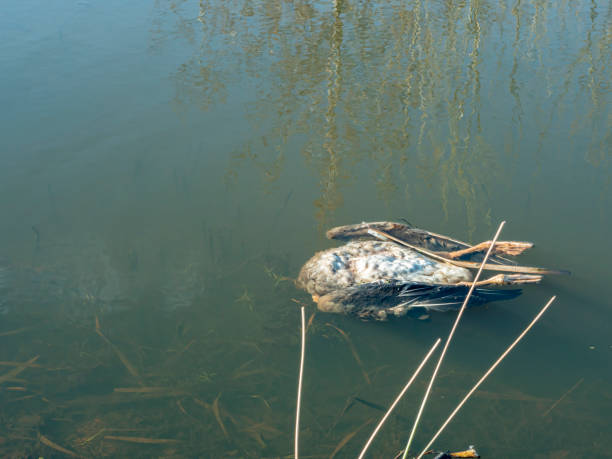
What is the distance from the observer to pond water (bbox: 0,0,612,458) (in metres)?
3.28

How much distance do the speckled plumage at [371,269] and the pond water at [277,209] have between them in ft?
0.72

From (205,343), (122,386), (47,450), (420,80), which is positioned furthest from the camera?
(420,80)

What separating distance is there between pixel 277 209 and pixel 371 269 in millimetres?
1281

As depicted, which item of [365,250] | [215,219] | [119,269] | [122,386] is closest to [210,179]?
[215,219]

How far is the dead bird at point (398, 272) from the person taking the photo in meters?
3.72

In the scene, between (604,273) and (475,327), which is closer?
(475,327)

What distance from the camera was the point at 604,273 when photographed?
414 centimetres

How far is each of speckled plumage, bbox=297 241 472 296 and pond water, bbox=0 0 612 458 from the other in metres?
0.22

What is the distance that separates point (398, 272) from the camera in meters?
3.94

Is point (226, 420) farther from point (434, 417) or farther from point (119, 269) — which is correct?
point (119, 269)

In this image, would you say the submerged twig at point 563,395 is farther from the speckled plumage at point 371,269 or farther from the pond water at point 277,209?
the speckled plumage at point 371,269

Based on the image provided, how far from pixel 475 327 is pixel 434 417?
2.83ft

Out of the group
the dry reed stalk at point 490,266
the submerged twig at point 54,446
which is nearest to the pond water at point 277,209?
the submerged twig at point 54,446

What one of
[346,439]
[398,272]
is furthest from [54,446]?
[398,272]
